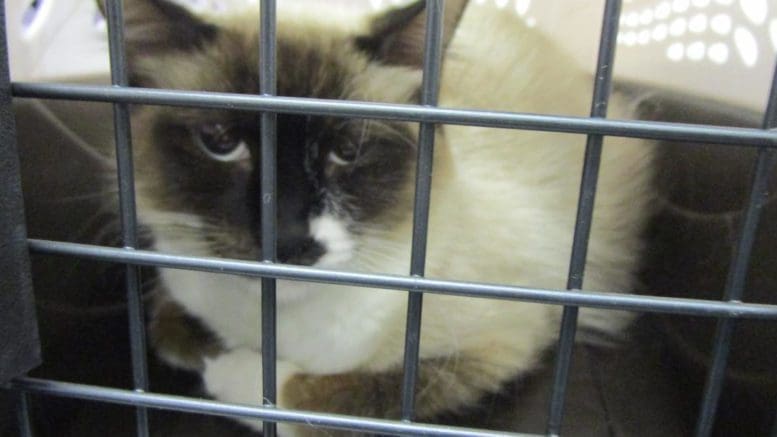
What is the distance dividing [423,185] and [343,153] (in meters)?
0.17

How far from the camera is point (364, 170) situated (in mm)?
590

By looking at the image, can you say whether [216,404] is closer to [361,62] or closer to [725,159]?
[361,62]

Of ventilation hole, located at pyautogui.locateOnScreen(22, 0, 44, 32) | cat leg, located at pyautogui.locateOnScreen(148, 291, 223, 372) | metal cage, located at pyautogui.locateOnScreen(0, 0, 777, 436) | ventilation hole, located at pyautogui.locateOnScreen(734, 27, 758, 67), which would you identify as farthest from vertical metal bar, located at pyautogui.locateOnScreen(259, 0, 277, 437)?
ventilation hole, located at pyautogui.locateOnScreen(734, 27, 758, 67)

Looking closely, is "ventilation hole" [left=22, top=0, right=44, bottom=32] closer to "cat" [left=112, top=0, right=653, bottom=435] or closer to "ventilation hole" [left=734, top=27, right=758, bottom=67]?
"cat" [left=112, top=0, right=653, bottom=435]

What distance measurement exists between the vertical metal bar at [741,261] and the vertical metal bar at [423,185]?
0.20 meters

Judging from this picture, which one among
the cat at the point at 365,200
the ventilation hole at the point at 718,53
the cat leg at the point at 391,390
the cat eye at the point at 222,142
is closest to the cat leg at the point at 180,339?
the cat at the point at 365,200

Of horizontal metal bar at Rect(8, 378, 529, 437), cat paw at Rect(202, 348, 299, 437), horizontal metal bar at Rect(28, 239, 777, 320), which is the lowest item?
cat paw at Rect(202, 348, 299, 437)

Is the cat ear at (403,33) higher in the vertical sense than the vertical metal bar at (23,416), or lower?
higher

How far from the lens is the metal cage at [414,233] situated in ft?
1.29

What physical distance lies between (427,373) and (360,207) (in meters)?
0.19

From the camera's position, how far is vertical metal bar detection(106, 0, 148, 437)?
41cm

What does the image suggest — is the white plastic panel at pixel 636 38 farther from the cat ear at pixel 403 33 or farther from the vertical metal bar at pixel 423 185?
the vertical metal bar at pixel 423 185

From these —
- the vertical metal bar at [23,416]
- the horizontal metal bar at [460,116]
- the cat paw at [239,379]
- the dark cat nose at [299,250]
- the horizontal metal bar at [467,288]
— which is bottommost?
the cat paw at [239,379]

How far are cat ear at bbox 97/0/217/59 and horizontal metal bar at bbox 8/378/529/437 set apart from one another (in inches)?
11.0
